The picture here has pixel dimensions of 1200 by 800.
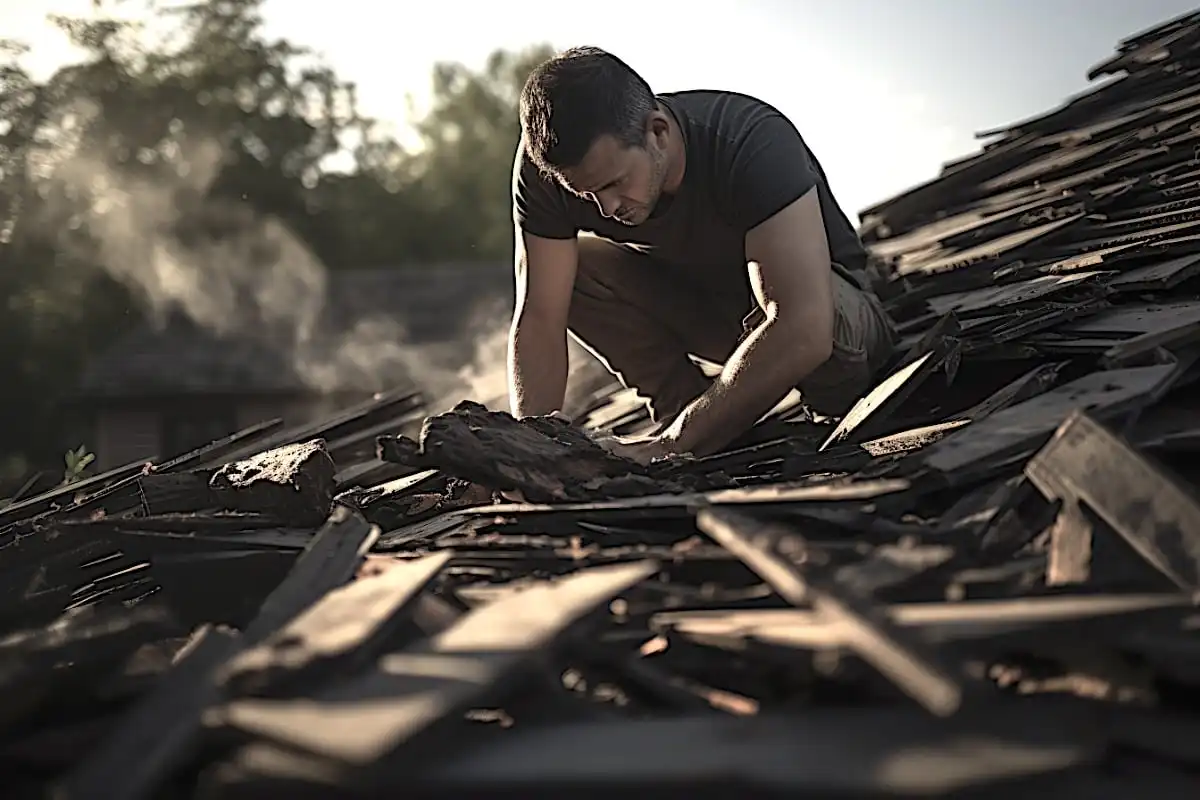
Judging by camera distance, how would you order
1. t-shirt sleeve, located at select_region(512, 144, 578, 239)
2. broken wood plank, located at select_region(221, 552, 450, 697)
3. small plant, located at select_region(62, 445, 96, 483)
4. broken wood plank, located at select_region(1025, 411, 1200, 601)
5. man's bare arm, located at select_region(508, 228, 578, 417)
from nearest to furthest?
broken wood plank, located at select_region(221, 552, 450, 697)
broken wood plank, located at select_region(1025, 411, 1200, 601)
t-shirt sleeve, located at select_region(512, 144, 578, 239)
man's bare arm, located at select_region(508, 228, 578, 417)
small plant, located at select_region(62, 445, 96, 483)

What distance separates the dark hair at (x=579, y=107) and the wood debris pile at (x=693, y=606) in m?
0.92

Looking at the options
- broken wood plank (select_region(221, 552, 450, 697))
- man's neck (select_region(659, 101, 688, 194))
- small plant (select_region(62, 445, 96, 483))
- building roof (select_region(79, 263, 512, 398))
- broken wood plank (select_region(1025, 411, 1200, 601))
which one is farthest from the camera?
building roof (select_region(79, 263, 512, 398))

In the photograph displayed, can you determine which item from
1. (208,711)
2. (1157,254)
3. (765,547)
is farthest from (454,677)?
(1157,254)

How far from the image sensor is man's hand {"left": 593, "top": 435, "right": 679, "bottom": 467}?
12.4 feet

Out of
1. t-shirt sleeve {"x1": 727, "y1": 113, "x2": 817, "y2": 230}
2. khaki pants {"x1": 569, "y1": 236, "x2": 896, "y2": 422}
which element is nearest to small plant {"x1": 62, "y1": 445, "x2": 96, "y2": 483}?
khaki pants {"x1": 569, "y1": 236, "x2": 896, "y2": 422}

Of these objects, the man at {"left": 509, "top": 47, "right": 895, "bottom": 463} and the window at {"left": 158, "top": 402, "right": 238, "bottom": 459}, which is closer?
the man at {"left": 509, "top": 47, "right": 895, "bottom": 463}

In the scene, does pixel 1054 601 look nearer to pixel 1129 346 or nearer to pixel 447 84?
pixel 1129 346

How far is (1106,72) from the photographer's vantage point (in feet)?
22.1

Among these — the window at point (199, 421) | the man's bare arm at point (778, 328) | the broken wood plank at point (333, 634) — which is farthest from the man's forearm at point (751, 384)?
the window at point (199, 421)

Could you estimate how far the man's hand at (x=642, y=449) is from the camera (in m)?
3.79

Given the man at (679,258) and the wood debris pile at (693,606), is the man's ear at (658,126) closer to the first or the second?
the man at (679,258)

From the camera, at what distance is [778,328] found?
3689 millimetres

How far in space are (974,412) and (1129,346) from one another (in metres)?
0.48

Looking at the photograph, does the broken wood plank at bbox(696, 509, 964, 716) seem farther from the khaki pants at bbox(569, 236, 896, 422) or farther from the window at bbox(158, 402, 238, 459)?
the window at bbox(158, 402, 238, 459)
